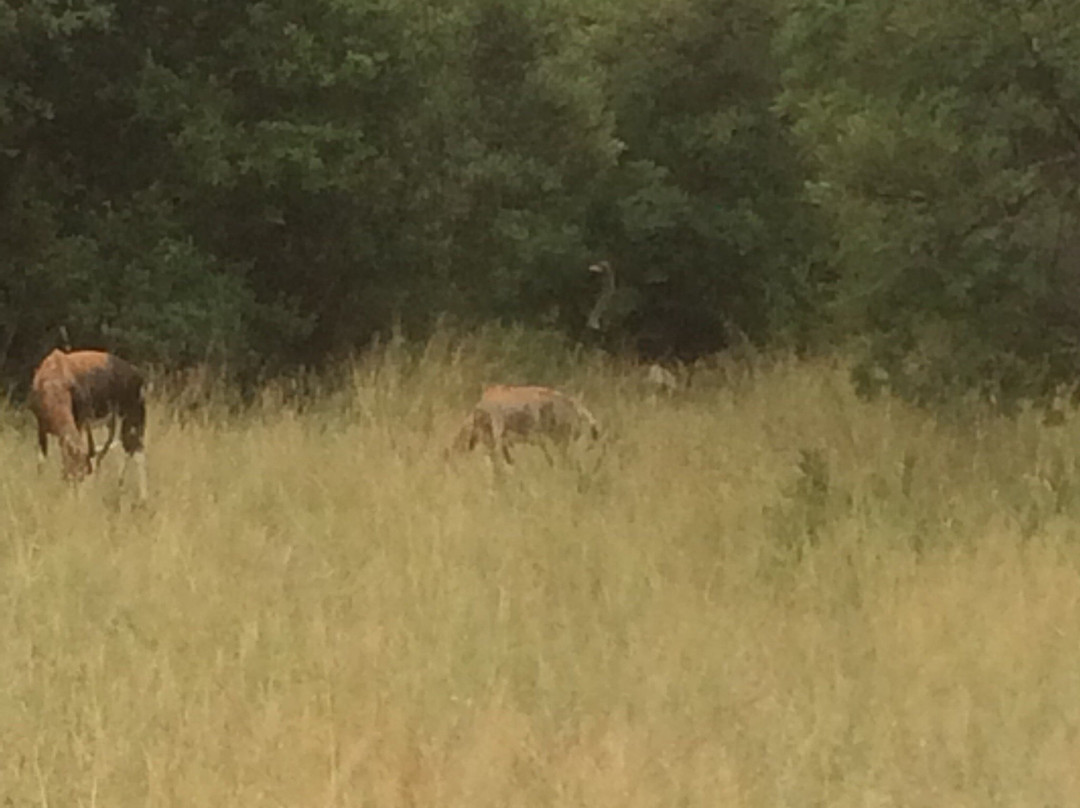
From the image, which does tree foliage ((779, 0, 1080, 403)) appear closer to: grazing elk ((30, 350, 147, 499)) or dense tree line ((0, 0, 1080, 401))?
dense tree line ((0, 0, 1080, 401))

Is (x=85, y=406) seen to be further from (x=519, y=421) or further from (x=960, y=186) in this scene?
(x=960, y=186)

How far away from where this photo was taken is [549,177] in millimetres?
15461

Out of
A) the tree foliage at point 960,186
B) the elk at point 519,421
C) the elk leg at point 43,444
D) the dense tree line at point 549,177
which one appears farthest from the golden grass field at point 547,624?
the dense tree line at point 549,177

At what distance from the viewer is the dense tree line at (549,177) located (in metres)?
9.34

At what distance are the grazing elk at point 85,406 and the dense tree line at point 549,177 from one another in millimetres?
3590

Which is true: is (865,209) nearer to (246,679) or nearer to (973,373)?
(973,373)

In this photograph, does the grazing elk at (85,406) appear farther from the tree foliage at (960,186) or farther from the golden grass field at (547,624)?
the tree foliage at (960,186)

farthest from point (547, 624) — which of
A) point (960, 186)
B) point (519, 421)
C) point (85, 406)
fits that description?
point (960, 186)

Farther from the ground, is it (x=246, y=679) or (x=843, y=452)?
(x=246, y=679)

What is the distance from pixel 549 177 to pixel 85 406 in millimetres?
7653

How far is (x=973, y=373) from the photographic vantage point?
977 centimetres

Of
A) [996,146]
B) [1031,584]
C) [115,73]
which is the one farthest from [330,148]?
[1031,584]

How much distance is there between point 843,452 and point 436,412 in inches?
114

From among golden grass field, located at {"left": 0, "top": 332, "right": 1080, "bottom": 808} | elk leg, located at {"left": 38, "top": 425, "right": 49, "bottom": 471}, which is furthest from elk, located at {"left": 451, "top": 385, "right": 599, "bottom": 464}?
elk leg, located at {"left": 38, "top": 425, "right": 49, "bottom": 471}
